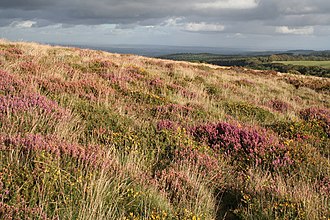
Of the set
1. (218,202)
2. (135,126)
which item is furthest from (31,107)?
(218,202)

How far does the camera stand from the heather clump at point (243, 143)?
19.3 feet

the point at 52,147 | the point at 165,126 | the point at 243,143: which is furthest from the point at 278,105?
the point at 52,147

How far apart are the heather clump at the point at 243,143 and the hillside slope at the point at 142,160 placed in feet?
0.08

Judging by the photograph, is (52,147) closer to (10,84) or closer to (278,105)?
(10,84)

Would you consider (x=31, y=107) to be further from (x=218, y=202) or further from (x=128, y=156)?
(x=218, y=202)

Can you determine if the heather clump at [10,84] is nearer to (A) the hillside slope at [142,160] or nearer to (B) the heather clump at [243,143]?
(A) the hillside slope at [142,160]

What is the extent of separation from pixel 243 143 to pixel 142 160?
102 inches

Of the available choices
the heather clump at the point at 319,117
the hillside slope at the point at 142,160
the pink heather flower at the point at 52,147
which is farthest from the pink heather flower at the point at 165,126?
the heather clump at the point at 319,117

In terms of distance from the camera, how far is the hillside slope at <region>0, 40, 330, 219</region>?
357cm

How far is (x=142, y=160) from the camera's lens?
5.04 meters

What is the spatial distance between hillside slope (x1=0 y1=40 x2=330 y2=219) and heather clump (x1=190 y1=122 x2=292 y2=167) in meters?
0.03

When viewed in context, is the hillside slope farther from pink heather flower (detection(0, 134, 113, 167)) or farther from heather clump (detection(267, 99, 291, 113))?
heather clump (detection(267, 99, 291, 113))

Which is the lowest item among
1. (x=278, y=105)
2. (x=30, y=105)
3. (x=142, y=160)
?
(x=278, y=105)

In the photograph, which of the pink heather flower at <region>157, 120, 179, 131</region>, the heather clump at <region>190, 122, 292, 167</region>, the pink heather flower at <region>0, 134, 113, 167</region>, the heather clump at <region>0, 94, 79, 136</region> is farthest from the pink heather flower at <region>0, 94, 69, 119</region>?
the heather clump at <region>190, 122, 292, 167</region>
